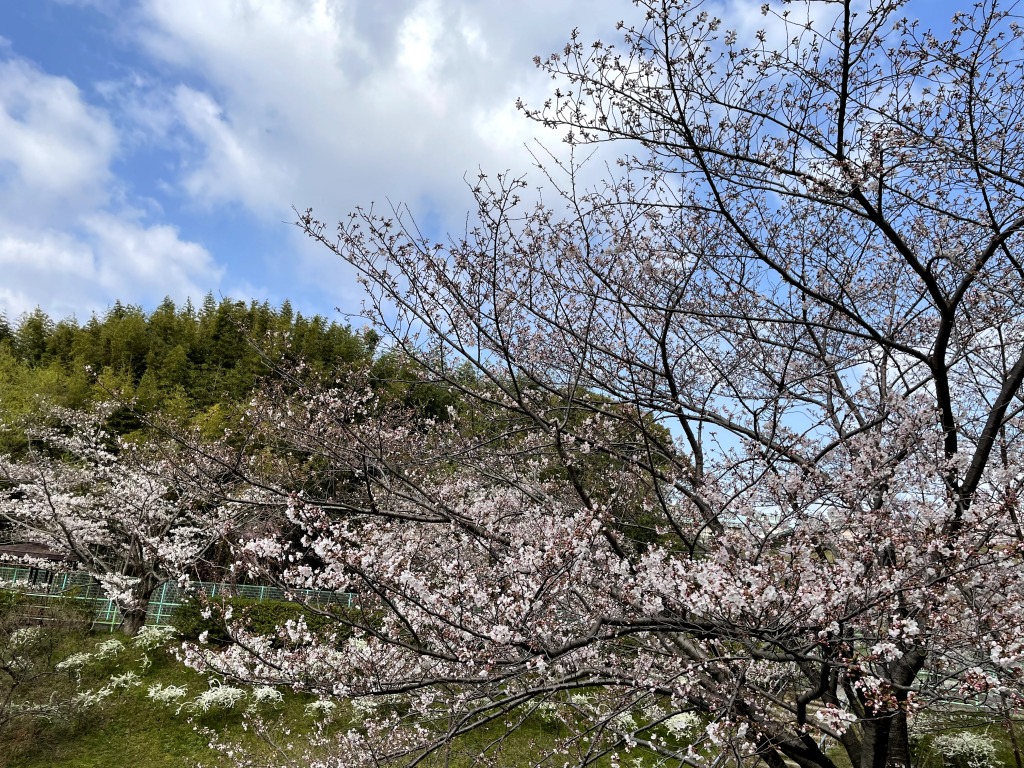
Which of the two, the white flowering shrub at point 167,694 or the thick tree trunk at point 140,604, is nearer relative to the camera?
the white flowering shrub at point 167,694

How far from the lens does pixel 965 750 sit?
8.21 m

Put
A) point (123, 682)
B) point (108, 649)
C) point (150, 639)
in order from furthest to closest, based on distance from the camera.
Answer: point (150, 639)
point (108, 649)
point (123, 682)

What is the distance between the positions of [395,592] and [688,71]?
126 inches

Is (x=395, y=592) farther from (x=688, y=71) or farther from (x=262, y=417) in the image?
(x=688, y=71)

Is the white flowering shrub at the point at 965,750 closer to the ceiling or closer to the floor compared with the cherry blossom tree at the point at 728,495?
closer to the floor

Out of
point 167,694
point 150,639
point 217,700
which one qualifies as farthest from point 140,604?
point 217,700

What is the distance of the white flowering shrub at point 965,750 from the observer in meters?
8.13

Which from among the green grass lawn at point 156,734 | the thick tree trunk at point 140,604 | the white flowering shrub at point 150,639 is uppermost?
the thick tree trunk at point 140,604

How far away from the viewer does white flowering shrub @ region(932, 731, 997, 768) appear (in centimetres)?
813

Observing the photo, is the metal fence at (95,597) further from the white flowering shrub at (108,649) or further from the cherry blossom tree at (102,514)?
the white flowering shrub at (108,649)

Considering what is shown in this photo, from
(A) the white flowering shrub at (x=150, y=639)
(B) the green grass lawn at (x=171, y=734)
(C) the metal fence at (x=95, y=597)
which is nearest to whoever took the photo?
(B) the green grass lawn at (x=171, y=734)

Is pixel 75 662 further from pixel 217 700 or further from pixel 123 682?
pixel 217 700

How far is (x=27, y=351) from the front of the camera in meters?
29.1

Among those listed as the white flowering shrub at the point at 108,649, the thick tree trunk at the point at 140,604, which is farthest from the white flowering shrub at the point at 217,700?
the thick tree trunk at the point at 140,604
